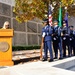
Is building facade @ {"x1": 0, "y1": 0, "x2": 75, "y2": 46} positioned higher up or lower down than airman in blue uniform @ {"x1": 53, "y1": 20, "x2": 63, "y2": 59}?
higher up

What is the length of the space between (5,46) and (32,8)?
912 cm

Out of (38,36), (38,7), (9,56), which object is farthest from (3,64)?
(38,36)

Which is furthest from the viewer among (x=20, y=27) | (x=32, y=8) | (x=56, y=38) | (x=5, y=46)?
(x=20, y=27)

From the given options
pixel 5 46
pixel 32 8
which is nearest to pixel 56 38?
pixel 5 46

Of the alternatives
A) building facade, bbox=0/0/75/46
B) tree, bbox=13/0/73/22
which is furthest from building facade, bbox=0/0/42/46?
tree, bbox=13/0/73/22

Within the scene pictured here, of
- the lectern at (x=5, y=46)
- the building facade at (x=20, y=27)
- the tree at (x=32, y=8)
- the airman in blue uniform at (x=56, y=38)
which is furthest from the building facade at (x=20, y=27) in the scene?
the lectern at (x=5, y=46)

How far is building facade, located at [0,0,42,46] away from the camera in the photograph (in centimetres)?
1612

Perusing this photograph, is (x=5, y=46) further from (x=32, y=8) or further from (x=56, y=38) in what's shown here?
(x=32, y=8)

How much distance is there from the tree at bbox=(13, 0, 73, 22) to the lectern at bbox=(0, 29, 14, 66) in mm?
8648

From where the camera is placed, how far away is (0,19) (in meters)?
15.6

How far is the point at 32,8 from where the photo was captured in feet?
50.7

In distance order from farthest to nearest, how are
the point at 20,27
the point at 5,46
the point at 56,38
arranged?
the point at 20,27, the point at 56,38, the point at 5,46

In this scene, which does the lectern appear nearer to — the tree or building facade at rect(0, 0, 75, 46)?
the tree

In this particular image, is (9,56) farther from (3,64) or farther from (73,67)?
(73,67)
